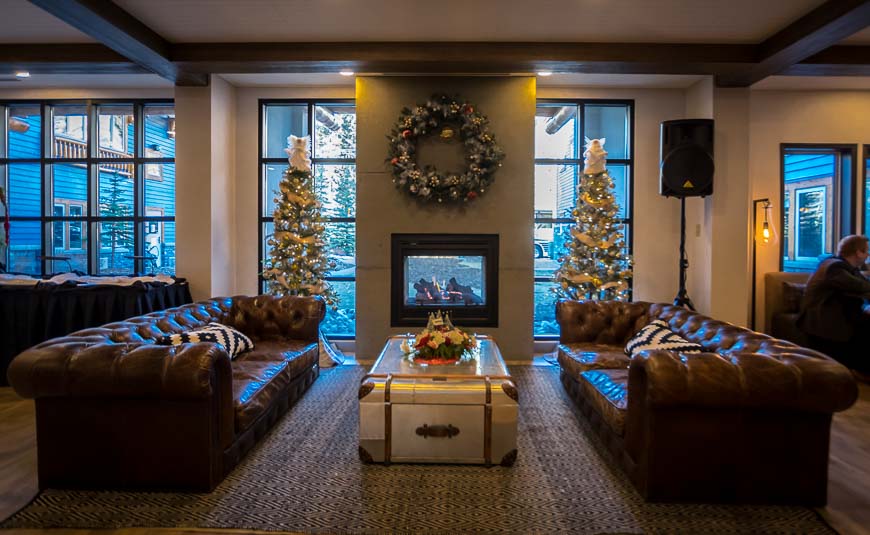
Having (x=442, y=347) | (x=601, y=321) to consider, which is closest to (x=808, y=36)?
(x=601, y=321)

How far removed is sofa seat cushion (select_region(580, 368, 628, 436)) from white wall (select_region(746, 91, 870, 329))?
13.9 ft

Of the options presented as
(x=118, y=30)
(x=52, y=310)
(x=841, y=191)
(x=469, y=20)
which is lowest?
(x=52, y=310)

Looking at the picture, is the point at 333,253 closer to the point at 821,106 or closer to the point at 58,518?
the point at 58,518

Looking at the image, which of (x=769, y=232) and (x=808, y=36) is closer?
(x=808, y=36)

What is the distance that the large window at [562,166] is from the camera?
682 cm

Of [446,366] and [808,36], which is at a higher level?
[808,36]

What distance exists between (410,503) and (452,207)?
393 centimetres

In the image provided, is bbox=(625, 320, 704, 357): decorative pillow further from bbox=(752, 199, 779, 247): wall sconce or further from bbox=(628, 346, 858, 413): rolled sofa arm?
bbox=(752, 199, 779, 247): wall sconce

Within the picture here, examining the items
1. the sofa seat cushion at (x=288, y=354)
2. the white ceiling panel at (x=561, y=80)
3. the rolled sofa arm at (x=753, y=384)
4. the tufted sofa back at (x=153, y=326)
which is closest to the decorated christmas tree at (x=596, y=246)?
the white ceiling panel at (x=561, y=80)

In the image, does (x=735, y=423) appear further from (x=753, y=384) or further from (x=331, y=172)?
(x=331, y=172)

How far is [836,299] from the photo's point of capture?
16.6 ft

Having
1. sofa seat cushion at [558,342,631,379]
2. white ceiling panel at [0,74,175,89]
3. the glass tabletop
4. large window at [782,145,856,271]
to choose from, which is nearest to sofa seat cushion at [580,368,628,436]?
sofa seat cushion at [558,342,631,379]

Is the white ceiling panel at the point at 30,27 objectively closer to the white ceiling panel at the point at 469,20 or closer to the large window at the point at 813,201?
the white ceiling panel at the point at 469,20

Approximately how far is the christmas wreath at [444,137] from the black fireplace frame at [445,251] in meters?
0.49
